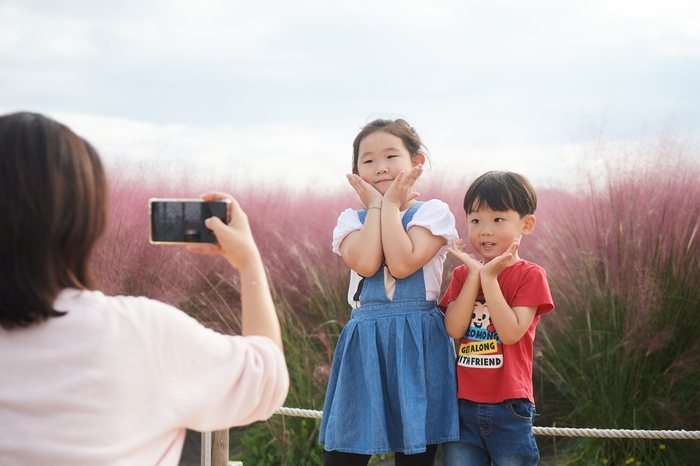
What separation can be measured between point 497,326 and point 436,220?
33 cm

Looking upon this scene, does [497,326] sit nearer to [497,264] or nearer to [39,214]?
[497,264]

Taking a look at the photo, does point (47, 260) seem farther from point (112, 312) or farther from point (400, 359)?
point (400, 359)

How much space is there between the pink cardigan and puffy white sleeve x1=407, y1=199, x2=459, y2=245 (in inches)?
41.5

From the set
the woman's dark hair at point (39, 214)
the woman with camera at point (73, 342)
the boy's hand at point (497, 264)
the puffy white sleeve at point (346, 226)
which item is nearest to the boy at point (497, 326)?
the boy's hand at point (497, 264)

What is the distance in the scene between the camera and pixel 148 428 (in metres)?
1.04

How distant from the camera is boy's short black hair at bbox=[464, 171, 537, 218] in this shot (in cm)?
203

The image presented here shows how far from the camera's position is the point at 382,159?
7.08 feet

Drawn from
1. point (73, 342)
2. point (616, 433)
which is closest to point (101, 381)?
point (73, 342)

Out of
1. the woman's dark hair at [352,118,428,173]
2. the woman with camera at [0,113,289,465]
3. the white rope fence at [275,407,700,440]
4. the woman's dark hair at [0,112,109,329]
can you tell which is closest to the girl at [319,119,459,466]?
the woman's dark hair at [352,118,428,173]

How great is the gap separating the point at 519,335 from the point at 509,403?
176 millimetres

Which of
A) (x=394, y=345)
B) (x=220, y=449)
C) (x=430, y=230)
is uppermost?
(x=430, y=230)

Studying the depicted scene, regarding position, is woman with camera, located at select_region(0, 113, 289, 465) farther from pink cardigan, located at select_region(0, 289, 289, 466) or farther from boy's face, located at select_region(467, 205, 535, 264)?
boy's face, located at select_region(467, 205, 535, 264)

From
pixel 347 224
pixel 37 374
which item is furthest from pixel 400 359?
pixel 37 374

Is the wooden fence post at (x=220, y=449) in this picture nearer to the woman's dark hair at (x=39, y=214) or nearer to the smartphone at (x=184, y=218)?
the smartphone at (x=184, y=218)
